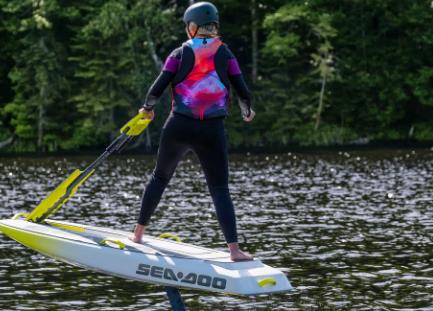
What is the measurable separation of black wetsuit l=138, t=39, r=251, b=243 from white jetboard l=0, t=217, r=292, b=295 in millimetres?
461

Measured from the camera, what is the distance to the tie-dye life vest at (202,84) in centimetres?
1009

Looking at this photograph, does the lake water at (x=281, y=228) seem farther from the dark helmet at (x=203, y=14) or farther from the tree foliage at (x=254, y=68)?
the tree foliage at (x=254, y=68)

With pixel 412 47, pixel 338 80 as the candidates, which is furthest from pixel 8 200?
pixel 412 47

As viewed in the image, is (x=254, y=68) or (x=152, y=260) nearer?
(x=152, y=260)

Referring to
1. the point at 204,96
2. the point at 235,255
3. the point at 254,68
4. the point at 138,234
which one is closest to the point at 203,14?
the point at 204,96

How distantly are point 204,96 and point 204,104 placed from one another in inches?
3.1

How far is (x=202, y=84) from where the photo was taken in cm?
1010

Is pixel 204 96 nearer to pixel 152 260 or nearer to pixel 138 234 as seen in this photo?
pixel 152 260

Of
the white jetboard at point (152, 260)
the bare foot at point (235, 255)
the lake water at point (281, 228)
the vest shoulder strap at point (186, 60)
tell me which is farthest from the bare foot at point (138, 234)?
the vest shoulder strap at point (186, 60)

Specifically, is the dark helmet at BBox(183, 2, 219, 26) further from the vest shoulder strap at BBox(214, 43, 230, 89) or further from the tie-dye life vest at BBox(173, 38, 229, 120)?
the vest shoulder strap at BBox(214, 43, 230, 89)

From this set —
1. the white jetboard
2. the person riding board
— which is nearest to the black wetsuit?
the person riding board

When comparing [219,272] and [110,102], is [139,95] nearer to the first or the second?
[110,102]

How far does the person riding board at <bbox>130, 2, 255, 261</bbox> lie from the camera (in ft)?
33.1

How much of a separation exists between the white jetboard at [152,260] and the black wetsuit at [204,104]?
0.46 metres
